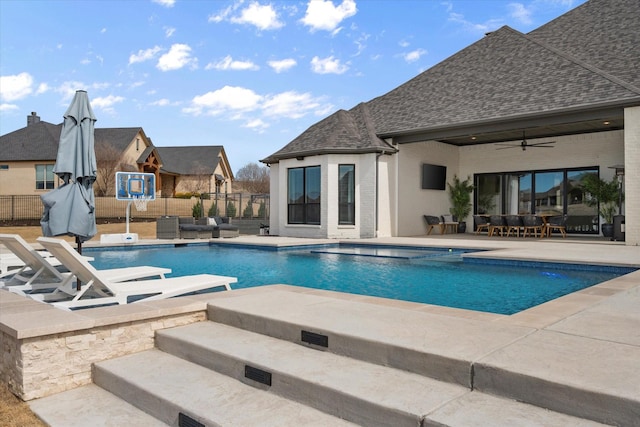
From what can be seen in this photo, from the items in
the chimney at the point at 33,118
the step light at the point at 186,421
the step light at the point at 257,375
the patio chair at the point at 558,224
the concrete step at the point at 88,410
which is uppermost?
the chimney at the point at 33,118

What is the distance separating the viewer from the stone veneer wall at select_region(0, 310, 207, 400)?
128 inches

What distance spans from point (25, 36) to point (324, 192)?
1053 centimetres

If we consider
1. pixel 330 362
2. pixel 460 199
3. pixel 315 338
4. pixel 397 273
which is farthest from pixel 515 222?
pixel 330 362

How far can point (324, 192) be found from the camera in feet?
53.3

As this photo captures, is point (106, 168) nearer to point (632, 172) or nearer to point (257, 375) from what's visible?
point (632, 172)

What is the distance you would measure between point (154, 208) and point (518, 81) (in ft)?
65.4

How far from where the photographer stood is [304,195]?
17.1 metres

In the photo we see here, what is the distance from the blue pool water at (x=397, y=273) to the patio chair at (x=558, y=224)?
631 cm

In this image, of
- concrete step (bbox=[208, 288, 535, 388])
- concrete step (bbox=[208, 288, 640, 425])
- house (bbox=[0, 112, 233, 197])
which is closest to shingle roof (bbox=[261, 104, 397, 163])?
concrete step (bbox=[208, 288, 535, 388])

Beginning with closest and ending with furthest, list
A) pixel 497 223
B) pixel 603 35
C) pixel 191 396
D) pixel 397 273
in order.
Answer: pixel 191 396
pixel 397 273
pixel 603 35
pixel 497 223

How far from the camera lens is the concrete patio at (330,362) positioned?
94.3 inches

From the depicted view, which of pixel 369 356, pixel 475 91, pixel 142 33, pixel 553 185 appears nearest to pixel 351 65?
pixel 475 91

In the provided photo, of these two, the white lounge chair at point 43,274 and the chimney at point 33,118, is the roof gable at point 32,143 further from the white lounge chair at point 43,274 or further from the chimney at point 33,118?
the white lounge chair at point 43,274

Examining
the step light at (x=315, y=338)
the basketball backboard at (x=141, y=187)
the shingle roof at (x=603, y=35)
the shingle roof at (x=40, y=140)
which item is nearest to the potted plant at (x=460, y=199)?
the shingle roof at (x=603, y=35)
